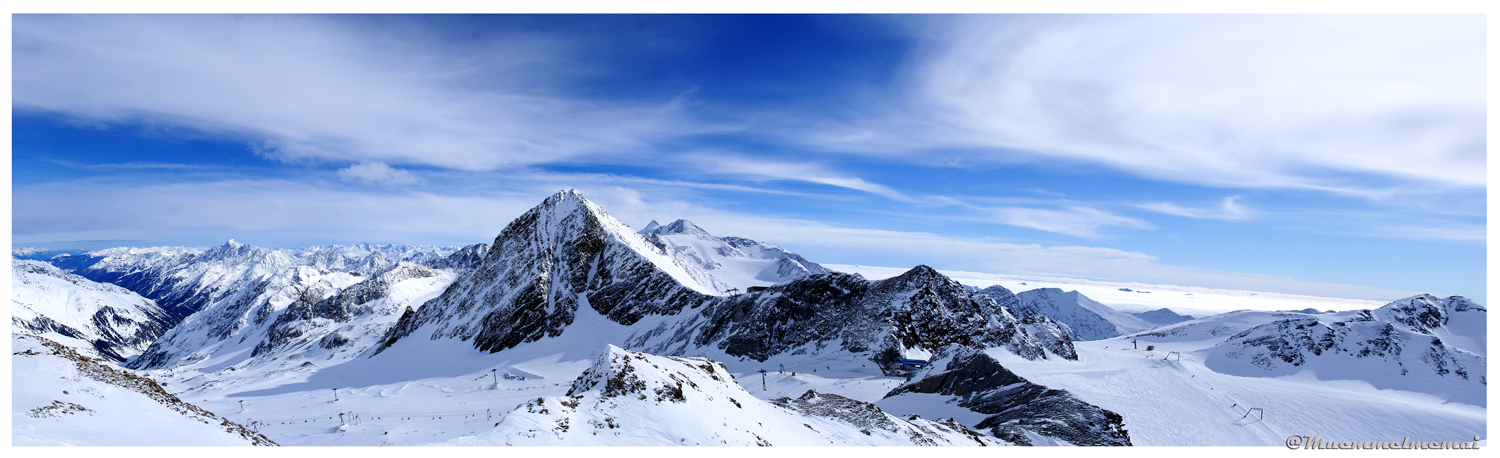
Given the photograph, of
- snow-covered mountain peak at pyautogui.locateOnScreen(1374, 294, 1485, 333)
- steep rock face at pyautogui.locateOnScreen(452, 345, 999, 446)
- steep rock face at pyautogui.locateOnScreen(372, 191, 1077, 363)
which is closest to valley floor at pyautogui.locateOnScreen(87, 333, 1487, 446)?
steep rock face at pyautogui.locateOnScreen(372, 191, 1077, 363)

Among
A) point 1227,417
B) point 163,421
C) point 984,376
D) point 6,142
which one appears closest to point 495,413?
point 163,421

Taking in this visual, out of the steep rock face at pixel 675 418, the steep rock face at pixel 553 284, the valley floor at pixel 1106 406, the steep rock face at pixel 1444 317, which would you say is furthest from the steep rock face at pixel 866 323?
the steep rock face at pixel 1444 317

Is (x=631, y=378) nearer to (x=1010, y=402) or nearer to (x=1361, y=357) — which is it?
(x=1010, y=402)

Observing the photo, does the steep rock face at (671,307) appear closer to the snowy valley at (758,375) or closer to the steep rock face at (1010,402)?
the snowy valley at (758,375)

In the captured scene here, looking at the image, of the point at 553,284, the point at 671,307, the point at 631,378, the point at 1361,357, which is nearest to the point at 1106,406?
the point at 631,378

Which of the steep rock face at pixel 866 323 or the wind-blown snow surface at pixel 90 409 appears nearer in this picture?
the wind-blown snow surface at pixel 90 409
